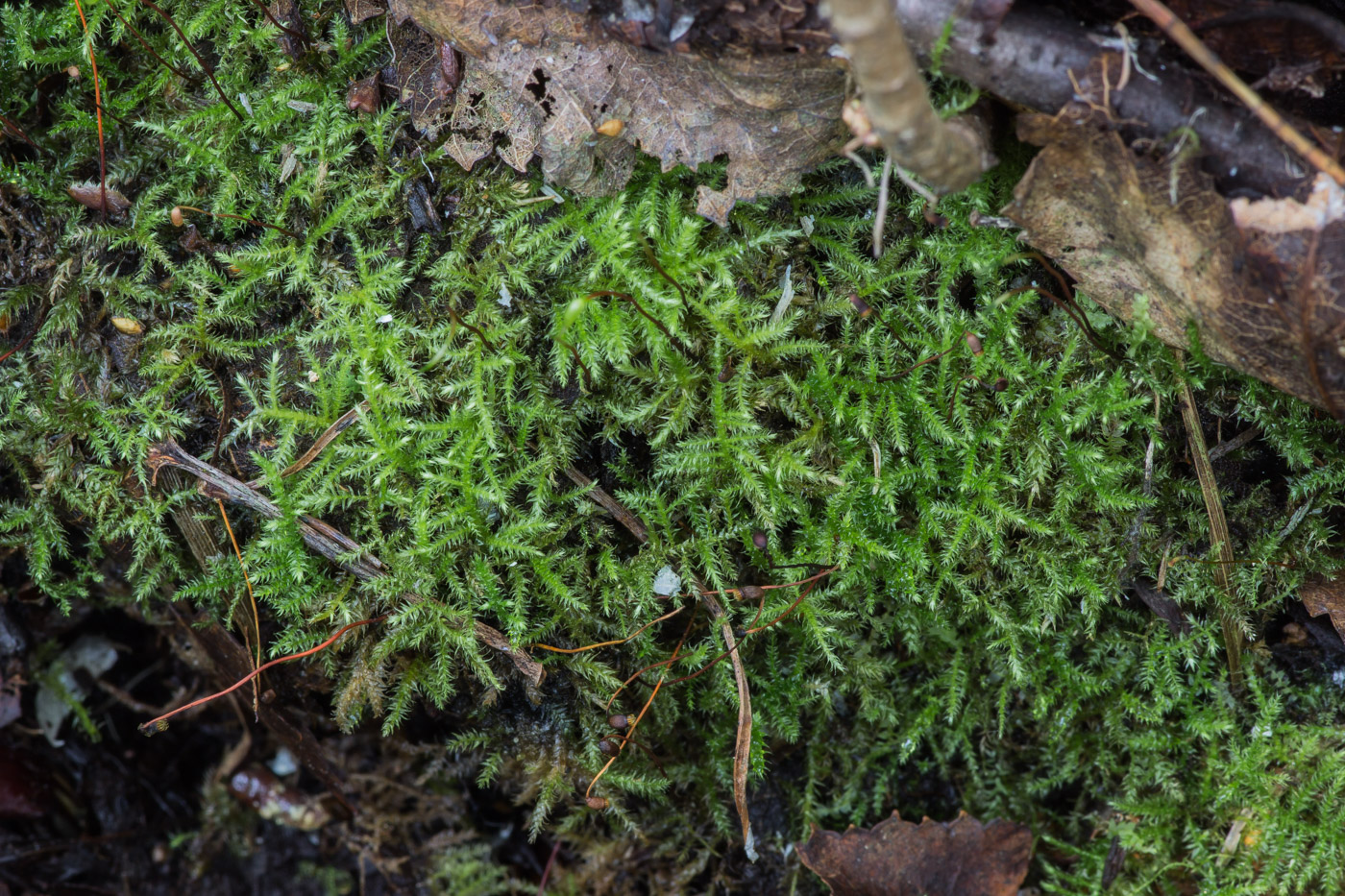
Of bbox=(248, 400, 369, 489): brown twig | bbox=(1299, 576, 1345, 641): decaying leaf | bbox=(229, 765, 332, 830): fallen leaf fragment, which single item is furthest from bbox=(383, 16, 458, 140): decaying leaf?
bbox=(1299, 576, 1345, 641): decaying leaf

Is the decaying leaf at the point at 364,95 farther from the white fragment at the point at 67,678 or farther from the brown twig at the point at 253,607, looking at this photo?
the white fragment at the point at 67,678

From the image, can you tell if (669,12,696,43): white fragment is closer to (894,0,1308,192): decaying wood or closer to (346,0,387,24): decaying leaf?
(894,0,1308,192): decaying wood

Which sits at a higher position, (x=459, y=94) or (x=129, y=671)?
(x=459, y=94)

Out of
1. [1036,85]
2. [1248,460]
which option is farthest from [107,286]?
[1248,460]

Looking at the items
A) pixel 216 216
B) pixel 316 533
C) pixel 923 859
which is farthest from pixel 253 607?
pixel 923 859

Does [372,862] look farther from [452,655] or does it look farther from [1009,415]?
[1009,415]
